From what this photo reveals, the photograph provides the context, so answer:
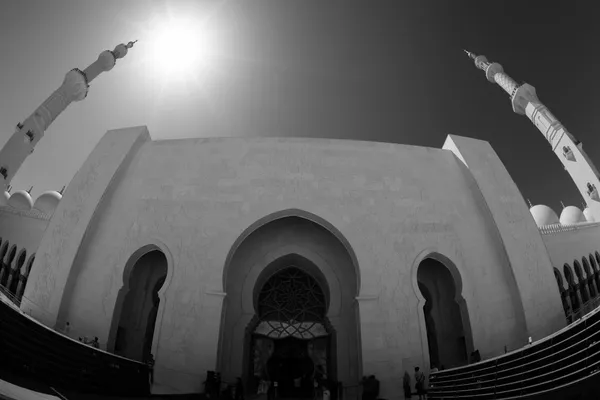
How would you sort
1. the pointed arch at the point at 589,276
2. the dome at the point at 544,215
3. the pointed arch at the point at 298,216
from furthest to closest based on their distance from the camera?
1. the dome at the point at 544,215
2. the pointed arch at the point at 589,276
3. the pointed arch at the point at 298,216

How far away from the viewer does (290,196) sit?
372 inches

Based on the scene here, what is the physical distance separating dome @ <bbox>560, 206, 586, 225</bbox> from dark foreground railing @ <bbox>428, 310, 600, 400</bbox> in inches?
668

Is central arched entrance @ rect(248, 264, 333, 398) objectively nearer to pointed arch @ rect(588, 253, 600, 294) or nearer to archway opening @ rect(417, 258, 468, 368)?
archway opening @ rect(417, 258, 468, 368)

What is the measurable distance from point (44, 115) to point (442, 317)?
15825 mm

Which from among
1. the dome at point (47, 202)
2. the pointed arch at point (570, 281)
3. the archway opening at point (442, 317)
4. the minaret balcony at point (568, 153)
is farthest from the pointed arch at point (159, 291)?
the minaret balcony at point (568, 153)

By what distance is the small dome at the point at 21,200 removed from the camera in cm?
1834

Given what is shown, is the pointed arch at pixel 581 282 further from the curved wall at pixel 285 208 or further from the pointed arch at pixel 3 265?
the pointed arch at pixel 3 265

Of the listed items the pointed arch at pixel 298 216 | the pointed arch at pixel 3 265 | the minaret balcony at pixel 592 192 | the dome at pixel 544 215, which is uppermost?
the dome at pixel 544 215

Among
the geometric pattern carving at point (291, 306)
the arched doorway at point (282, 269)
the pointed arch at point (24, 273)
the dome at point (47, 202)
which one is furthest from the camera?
the dome at point (47, 202)

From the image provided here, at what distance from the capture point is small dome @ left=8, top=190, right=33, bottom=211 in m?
18.3

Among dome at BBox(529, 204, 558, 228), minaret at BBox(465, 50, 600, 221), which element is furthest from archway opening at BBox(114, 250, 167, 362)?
dome at BBox(529, 204, 558, 228)

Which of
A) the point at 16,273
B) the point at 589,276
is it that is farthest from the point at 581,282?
the point at 16,273

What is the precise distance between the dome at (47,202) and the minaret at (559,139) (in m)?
21.9

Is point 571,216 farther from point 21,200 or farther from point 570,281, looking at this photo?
point 21,200
